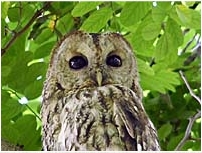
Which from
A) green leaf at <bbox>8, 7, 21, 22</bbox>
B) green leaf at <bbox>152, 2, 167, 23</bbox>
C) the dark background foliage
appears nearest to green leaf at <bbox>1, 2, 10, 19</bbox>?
the dark background foliage

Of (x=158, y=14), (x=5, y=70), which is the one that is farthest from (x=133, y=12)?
(x=5, y=70)

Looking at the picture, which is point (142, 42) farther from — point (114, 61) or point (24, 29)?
point (24, 29)

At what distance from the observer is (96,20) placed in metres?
2.07

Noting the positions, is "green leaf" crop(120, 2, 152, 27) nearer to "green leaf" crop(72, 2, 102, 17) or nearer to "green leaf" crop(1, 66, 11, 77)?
"green leaf" crop(72, 2, 102, 17)

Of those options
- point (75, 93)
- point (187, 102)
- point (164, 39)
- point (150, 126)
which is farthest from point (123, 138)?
point (187, 102)

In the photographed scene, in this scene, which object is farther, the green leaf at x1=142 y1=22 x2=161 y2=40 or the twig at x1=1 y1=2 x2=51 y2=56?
the twig at x1=1 y1=2 x2=51 y2=56

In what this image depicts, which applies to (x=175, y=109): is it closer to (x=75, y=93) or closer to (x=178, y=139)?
(x=178, y=139)

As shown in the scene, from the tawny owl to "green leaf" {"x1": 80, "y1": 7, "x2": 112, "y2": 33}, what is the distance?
0.03m

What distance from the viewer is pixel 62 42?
80.0 inches

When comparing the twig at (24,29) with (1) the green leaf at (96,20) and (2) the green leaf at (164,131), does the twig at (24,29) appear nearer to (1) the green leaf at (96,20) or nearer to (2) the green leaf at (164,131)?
(1) the green leaf at (96,20)

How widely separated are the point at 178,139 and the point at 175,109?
0.57ft

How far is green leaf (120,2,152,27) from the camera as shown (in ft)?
6.68

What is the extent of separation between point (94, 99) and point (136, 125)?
149mm

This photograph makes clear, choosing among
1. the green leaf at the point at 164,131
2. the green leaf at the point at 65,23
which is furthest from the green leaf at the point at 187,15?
the green leaf at the point at 164,131
